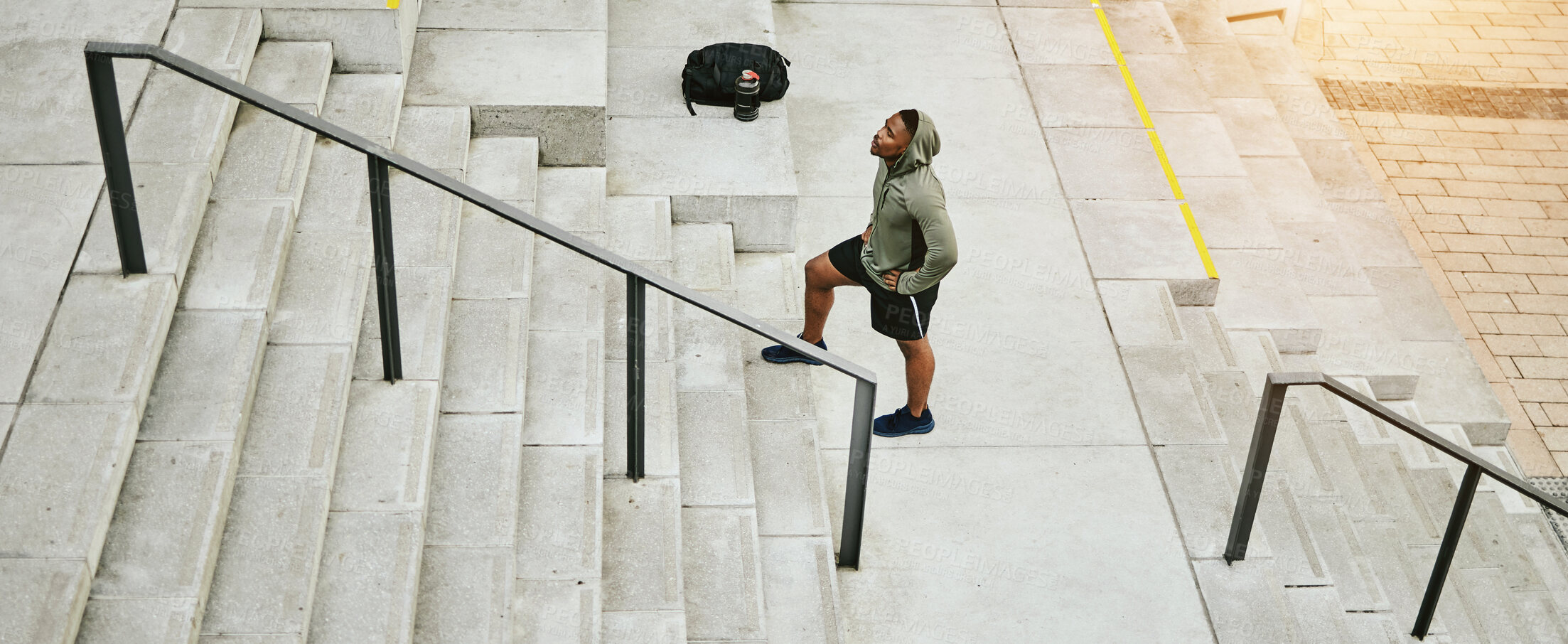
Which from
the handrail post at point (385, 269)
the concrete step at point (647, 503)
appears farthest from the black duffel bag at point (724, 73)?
the handrail post at point (385, 269)

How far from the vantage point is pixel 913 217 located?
469cm

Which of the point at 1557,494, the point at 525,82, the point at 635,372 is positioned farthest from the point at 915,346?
the point at 1557,494

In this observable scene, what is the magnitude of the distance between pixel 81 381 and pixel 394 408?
887 mm

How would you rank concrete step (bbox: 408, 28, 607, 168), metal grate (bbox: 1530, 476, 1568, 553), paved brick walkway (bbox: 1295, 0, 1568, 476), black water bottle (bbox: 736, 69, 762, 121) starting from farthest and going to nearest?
paved brick walkway (bbox: 1295, 0, 1568, 476) < metal grate (bbox: 1530, 476, 1568, 553) < black water bottle (bbox: 736, 69, 762, 121) < concrete step (bbox: 408, 28, 607, 168)

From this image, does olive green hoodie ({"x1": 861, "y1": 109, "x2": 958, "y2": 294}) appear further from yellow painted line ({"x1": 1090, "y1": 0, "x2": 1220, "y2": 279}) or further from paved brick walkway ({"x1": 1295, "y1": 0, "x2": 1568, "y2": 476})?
paved brick walkway ({"x1": 1295, "y1": 0, "x2": 1568, "y2": 476})

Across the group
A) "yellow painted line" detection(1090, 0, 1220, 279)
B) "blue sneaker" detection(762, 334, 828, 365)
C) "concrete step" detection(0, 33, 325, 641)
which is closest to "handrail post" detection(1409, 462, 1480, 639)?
"yellow painted line" detection(1090, 0, 1220, 279)

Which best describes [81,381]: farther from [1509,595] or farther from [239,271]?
[1509,595]

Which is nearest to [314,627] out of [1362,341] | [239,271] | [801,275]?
[239,271]

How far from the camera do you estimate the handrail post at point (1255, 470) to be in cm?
437

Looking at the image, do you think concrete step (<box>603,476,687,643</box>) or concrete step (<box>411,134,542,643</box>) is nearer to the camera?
concrete step (<box>411,134,542,643</box>)

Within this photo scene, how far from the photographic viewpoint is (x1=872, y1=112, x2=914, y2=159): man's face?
459 cm

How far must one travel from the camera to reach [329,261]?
435 cm

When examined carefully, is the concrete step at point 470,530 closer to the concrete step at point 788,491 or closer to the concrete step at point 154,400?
the concrete step at point 154,400

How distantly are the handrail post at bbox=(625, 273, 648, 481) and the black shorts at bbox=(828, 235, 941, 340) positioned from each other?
3.80ft
